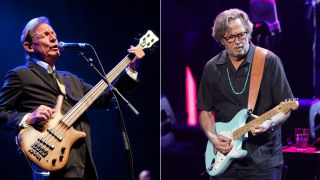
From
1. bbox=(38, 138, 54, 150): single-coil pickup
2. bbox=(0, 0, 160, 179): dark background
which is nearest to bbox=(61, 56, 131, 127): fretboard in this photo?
bbox=(38, 138, 54, 150): single-coil pickup

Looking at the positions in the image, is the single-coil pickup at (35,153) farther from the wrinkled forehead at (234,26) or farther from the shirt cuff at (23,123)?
the wrinkled forehead at (234,26)

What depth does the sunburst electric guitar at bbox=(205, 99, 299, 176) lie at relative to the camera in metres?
3.25

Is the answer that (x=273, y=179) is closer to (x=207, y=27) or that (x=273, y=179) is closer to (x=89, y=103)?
(x=89, y=103)

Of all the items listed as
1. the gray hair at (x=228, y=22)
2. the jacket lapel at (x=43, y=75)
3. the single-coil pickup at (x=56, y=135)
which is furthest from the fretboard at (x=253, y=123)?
the jacket lapel at (x=43, y=75)

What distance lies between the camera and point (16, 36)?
475 cm

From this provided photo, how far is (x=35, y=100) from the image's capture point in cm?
339

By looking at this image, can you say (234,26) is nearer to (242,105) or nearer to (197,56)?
(242,105)

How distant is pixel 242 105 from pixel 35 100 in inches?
57.7

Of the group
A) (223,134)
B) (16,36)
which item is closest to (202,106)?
(223,134)

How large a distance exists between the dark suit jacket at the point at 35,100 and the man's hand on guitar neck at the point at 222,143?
897mm

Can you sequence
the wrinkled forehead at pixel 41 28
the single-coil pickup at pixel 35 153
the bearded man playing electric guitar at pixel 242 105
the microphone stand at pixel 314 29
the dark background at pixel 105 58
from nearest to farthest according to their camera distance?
1. the single-coil pickup at pixel 35 153
2. the bearded man playing electric guitar at pixel 242 105
3. the wrinkled forehead at pixel 41 28
4. the microphone stand at pixel 314 29
5. the dark background at pixel 105 58

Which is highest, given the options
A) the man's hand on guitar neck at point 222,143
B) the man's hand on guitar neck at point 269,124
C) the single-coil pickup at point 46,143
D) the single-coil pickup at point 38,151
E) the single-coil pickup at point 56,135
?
the man's hand on guitar neck at point 269,124

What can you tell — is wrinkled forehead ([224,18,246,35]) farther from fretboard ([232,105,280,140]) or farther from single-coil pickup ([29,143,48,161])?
single-coil pickup ([29,143,48,161])

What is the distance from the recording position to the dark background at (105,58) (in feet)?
15.6
